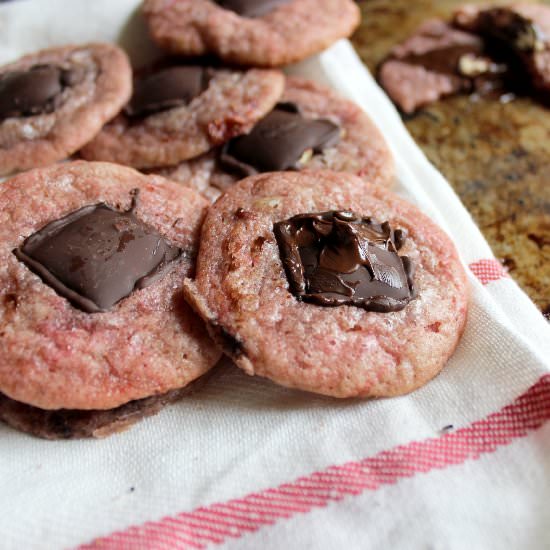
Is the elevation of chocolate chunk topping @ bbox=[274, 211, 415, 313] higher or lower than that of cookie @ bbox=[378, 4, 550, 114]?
higher

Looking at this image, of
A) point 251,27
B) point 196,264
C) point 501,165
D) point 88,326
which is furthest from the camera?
point 501,165

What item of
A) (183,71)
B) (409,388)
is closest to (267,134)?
(183,71)

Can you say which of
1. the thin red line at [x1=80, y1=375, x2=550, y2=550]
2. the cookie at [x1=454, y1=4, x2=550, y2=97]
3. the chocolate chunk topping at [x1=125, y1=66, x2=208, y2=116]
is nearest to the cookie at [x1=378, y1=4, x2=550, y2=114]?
the cookie at [x1=454, y1=4, x2=550, y2=97]

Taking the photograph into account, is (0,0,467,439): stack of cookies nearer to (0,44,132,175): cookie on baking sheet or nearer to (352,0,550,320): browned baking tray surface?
(0,44,132,175): cookie on baking sheet

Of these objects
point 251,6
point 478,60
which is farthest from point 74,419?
point 478,60

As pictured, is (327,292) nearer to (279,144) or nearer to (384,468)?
(384,468)

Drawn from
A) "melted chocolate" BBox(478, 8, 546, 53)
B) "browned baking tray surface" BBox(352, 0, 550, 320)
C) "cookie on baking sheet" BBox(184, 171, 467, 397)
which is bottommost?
"browned baking tray surface" BBox(352, 0, 550, 320)

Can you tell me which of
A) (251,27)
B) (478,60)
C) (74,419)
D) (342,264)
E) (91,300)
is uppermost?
(251,27)
